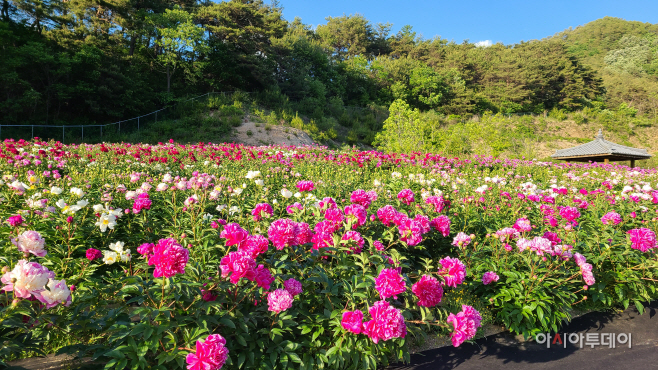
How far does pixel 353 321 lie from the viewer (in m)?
1.84

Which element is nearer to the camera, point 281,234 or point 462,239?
point 281,234

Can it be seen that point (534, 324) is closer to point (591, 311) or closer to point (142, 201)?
point (591, 311)

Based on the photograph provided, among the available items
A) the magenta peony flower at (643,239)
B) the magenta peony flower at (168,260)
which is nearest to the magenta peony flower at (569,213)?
the magenta peony flower at (643,239)

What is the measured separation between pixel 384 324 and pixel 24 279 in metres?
1.57

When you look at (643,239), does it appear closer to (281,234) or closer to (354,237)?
(354,237)

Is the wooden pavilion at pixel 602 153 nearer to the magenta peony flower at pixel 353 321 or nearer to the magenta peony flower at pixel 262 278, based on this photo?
the magenta peony flower at pixel 353 321

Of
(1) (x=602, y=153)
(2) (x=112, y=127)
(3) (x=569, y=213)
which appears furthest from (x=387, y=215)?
(2) (x=112, y=127)

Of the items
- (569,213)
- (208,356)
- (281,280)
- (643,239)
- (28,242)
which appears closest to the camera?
(208,356)

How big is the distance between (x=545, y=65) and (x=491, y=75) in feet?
20.1

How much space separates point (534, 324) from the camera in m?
2.81

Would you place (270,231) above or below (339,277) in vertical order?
above

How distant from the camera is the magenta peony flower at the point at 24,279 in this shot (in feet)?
4.18

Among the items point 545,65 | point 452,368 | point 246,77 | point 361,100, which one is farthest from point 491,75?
point 452,368

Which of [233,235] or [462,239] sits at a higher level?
[233,235]
